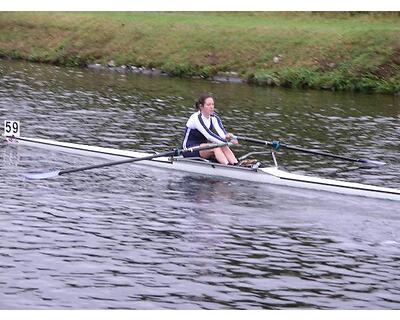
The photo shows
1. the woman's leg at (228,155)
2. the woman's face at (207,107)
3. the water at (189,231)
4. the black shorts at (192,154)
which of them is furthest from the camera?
the black shorts at (192,154)

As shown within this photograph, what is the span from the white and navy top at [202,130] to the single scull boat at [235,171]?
1.74ft

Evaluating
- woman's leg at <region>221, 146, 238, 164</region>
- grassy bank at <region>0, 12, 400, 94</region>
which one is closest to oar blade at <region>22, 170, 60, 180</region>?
woman's leg at <region>221, 146, 238, 164</region>

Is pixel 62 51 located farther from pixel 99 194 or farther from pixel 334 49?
pixel 99 194

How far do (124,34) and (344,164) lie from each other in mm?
31113

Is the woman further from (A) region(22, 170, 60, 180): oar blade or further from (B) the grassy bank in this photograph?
(B) the grassy bank

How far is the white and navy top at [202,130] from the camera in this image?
23.7 m

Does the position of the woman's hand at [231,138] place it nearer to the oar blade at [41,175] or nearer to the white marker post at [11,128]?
the oar blade at [41,175]

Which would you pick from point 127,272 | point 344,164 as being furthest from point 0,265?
point 344,164

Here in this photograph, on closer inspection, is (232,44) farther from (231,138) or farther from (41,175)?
(41,175)

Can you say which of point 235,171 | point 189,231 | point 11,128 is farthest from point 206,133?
point 11,128

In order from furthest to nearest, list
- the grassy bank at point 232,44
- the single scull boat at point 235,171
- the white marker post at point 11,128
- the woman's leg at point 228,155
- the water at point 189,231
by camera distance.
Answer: the grassy bank at point 232,44, the white marker post at point 11,128, the woman's leg at point 228,155, the single scull boat at point 235,171, the water at point 189,231

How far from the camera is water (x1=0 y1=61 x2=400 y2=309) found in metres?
15.1

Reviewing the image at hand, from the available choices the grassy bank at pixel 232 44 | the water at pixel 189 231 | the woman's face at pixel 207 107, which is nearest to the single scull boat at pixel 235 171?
the water at pixel 189 231

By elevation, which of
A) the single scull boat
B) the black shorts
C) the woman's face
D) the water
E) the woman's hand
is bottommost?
the water
